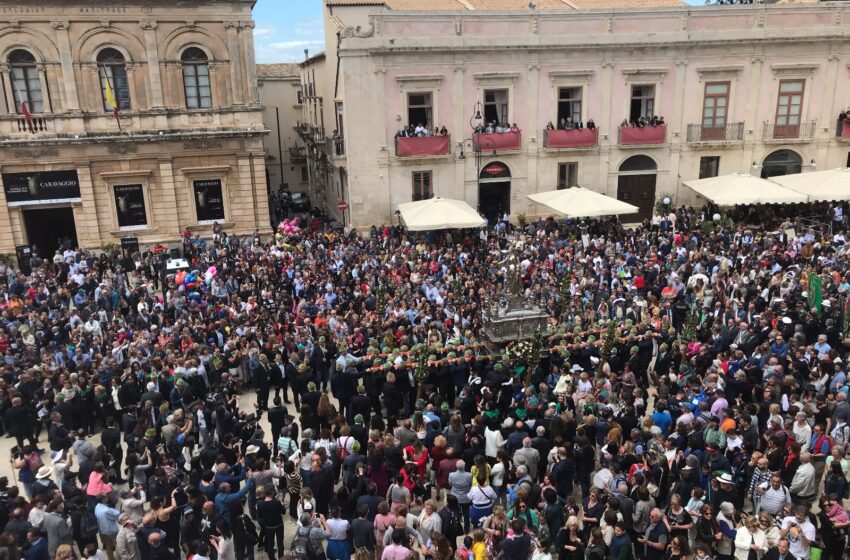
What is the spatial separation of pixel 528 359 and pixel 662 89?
18.6 meters

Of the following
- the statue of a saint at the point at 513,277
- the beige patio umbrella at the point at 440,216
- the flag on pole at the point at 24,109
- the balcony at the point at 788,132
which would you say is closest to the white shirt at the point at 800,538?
the statue of a saint at the point at 513,277

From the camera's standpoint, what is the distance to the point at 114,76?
80.2 ft

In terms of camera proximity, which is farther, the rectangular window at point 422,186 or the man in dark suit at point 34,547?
the rectangular window at point 422,186

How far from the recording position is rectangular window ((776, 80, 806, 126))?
90.6 ft

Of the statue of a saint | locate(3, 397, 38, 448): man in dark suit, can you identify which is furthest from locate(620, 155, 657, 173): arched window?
locate(3, 397, 38, 448): man in dark suit

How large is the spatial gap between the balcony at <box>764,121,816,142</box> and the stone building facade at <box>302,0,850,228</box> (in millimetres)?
52

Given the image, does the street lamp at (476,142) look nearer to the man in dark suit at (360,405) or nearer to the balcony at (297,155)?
the man in dark suit at (360,405)

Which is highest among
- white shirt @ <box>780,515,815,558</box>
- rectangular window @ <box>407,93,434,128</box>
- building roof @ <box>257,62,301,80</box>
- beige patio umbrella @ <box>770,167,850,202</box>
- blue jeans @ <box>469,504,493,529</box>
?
building roof @ <box>257,62,301,80</box>

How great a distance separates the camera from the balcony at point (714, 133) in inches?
1085

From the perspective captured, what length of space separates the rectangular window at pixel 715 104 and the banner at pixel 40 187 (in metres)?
24.5

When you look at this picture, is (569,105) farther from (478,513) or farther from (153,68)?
(478,513)

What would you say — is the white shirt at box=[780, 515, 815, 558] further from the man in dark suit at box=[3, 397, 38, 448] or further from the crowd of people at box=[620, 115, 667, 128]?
the crowd of people at box=[620, 115, 667, 128]

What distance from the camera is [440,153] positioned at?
26344mm

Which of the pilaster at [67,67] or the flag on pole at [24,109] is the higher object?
the pilaster at [67,67]
